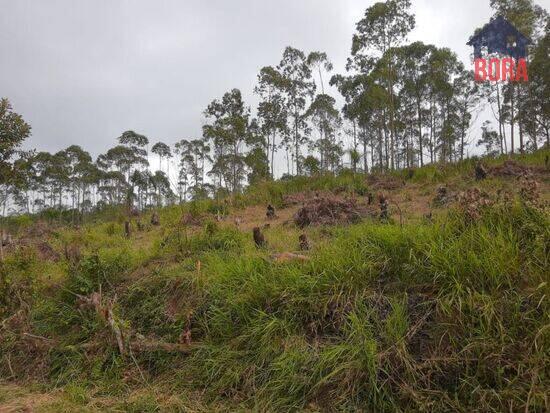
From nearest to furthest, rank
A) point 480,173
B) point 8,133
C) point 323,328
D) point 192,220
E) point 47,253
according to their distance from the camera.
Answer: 1. point 323,328
2. point 8,133
3. point 47,253
4. point 480,173
5. point 192,220

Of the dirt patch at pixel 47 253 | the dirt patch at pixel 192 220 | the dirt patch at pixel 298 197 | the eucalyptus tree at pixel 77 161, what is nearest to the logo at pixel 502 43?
the dirt patch at pixel 298 197

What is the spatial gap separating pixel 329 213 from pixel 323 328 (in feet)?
11.4

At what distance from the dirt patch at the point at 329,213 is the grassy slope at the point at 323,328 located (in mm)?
1734

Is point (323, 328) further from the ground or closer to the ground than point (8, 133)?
closer to the ground

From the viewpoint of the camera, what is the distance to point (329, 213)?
6.30 m

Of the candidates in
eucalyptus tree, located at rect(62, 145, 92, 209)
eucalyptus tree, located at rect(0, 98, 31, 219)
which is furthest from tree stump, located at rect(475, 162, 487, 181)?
eucalyptus tree, located at rect(62, 145, 92, 209)

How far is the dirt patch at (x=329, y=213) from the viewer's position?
590 centimetres

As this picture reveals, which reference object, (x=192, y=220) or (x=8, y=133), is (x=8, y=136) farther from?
(x=192, y=220)

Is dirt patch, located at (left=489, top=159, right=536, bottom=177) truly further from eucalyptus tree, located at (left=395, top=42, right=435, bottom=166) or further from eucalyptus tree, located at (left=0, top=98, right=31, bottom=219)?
eucalyptus tree, located at (left=395, top=42, right=435, bottom=166)

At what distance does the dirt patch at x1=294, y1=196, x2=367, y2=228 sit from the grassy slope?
1.73 meters

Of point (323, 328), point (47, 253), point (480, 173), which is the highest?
point (480, 173)

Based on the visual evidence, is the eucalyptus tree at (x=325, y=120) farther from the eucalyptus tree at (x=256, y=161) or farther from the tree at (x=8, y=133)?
the tree at (x=8, y=133)

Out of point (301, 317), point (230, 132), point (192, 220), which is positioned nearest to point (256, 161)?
point (230, 132)

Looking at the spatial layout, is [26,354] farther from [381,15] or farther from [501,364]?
→ [381,15]
